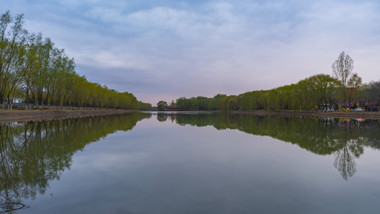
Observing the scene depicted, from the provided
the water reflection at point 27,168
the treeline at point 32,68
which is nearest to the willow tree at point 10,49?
the treeline at point 32,68

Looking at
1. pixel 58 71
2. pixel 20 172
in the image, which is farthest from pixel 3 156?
pixel 58 71

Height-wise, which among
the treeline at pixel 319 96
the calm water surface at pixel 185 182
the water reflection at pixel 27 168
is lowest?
the calm water surface at pixel 185 182

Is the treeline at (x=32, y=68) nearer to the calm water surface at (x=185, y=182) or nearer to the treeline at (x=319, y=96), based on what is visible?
the calm water surface at (x=185, y=182)

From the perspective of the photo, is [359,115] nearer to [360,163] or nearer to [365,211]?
[360,163]

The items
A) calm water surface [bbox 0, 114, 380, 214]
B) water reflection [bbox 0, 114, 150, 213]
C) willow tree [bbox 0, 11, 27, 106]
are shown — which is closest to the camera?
calm water surface [bbox 0, 114, 380, 214]

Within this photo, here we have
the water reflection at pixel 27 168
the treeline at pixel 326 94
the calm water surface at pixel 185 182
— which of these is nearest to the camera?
the calm water surface at pixel 185 182

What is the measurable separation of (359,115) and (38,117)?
177 feet

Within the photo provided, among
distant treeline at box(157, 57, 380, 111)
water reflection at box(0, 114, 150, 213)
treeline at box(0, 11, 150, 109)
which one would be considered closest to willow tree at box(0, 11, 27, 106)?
treeline at box(0, 11, 150, 109)

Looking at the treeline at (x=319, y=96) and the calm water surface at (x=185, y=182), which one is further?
the treeline at (x=319, y=96)

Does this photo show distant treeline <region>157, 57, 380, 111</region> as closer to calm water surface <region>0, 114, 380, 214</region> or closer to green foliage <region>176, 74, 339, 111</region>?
green foliage <region>176, 74, 339, 111</region>

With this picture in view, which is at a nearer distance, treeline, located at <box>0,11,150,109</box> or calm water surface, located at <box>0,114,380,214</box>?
calm water surface, located at <box>0,114,380,214</box>

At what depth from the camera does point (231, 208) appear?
4.23 metres

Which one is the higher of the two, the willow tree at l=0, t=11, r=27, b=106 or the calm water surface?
the willow tree at l=0, t=11, r=27, b=106

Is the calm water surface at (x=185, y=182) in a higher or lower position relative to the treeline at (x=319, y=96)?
lower
